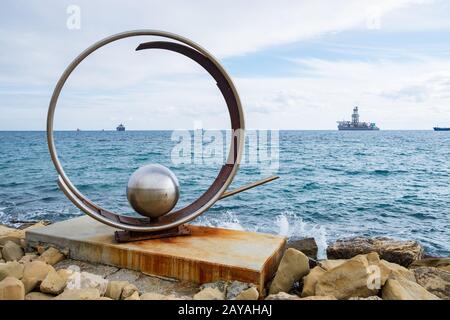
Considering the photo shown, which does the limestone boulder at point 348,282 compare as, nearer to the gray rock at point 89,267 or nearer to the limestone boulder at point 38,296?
the gray rock at point 89,267

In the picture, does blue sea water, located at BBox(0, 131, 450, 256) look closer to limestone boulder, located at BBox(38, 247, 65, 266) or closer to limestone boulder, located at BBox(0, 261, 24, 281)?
limestone boulder, located at BBox(38, 247, 65, 266)

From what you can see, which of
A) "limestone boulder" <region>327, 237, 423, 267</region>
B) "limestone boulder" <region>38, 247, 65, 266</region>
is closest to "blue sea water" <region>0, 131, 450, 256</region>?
"limestone boulder" <region>327, 237, 423, 267</region>

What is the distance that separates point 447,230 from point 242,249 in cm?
1313

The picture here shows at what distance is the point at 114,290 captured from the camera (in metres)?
5.50

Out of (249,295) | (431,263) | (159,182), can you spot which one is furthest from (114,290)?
(431,263)

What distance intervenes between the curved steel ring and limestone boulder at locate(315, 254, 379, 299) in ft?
8.02

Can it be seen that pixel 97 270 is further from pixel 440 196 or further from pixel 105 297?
pixel 440 196

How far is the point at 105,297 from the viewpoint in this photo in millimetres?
5332

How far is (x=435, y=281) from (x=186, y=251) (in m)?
3.81

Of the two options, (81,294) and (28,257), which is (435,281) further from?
(28,257)

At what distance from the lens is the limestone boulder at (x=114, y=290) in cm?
548

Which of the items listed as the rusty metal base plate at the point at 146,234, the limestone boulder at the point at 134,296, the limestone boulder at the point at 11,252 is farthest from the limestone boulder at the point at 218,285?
the limestone boulder at the point at 11,252

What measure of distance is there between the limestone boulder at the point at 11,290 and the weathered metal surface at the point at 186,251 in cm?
174
